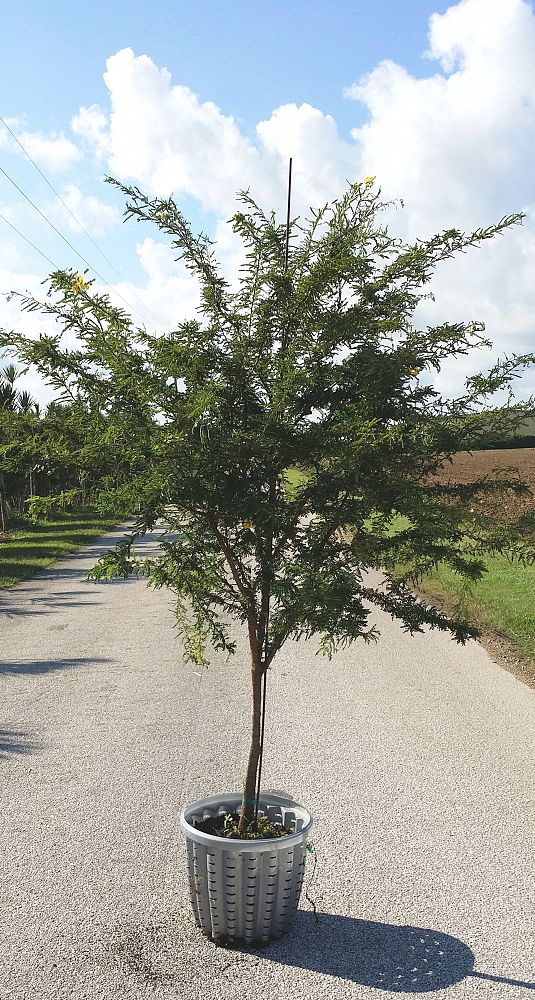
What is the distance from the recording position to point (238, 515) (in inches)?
165

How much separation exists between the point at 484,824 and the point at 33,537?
2071cm

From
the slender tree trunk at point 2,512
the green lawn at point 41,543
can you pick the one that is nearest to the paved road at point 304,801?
the green lawn at point 41,543

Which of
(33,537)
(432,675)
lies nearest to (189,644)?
(432,675)

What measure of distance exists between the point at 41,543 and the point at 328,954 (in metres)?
19.7

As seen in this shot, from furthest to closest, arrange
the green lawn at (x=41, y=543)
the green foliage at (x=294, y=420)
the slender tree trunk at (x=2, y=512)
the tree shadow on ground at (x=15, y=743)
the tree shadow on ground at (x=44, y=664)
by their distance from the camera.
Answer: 1. the slender tree trunk at (x=2, y=512)
2. the green lawn at (x=41, y=543)
3. the tree shadow on ground at (x=44, y=664)
4. the tree shadow on ground at (x=15, y=743)
5. the green foliage at (x=294, y=420)

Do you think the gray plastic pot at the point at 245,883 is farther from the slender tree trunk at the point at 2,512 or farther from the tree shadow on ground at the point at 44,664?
the slender tree trunk at the point at 2,512

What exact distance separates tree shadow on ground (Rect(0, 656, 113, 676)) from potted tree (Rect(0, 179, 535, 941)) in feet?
19.1

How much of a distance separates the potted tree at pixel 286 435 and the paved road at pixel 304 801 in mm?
432

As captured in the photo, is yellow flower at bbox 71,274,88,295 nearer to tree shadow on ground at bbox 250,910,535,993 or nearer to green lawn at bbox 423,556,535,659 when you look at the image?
tree shadow on ground at bbox 250,910,535,993

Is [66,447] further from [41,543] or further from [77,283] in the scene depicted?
[41,543]

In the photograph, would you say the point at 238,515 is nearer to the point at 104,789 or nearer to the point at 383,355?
the point at 383,355

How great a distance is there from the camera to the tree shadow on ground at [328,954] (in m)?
4.15

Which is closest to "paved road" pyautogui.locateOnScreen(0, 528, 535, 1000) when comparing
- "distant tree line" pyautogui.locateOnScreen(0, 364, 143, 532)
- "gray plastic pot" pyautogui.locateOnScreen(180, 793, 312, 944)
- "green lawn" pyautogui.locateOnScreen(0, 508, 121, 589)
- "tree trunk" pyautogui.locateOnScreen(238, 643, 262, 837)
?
"gray plastic pot" pyautogui.locateOnScreen(180, 793, 312, 944)

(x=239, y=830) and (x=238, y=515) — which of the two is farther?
(x=239, y=830)
